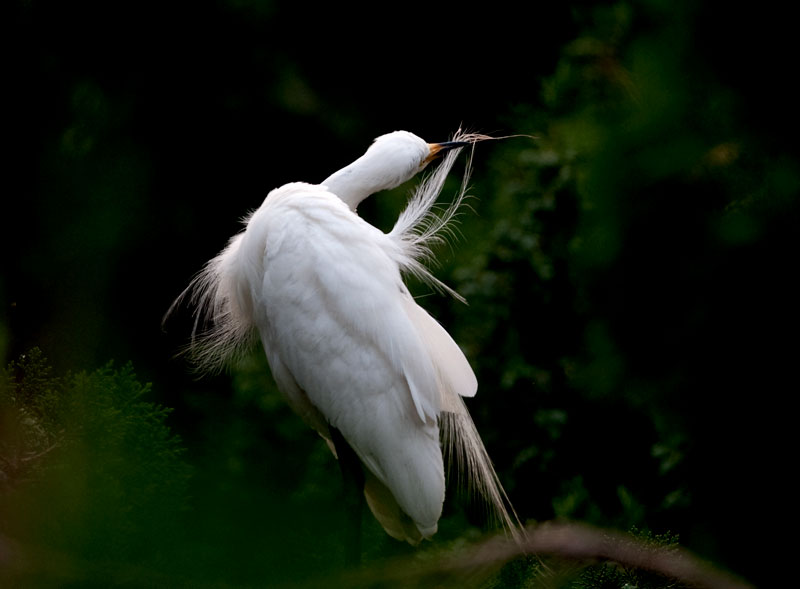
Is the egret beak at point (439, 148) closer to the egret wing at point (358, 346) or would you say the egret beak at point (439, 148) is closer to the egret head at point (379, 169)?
the egret head at point (379, 169)

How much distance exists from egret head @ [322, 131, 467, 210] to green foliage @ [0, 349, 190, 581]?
1908 mm

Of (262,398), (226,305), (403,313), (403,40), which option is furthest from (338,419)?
(403,40)

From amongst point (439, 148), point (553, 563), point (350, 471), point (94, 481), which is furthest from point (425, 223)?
point (94, 481)

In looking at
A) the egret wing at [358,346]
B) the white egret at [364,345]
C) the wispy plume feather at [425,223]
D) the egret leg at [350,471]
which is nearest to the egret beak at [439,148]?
the wispy plume feather at [425,223]

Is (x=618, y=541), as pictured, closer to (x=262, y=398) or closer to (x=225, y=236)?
(x=262, y=398)

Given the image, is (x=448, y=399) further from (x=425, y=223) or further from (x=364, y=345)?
(x=425, y=223)

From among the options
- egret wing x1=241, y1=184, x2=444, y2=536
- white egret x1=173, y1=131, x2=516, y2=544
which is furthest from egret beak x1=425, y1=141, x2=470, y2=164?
egret wing x1=241, y1=184, x2=444, y2=536

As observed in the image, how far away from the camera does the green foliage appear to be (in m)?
0.56

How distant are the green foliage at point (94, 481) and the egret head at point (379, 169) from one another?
191 centimetres

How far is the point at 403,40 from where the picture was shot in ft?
16.5

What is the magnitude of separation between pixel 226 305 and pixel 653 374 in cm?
215

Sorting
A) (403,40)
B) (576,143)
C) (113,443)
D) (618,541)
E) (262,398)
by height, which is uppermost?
(403,40)

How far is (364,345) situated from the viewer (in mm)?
2395

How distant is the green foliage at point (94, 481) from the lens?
1.83 feet
